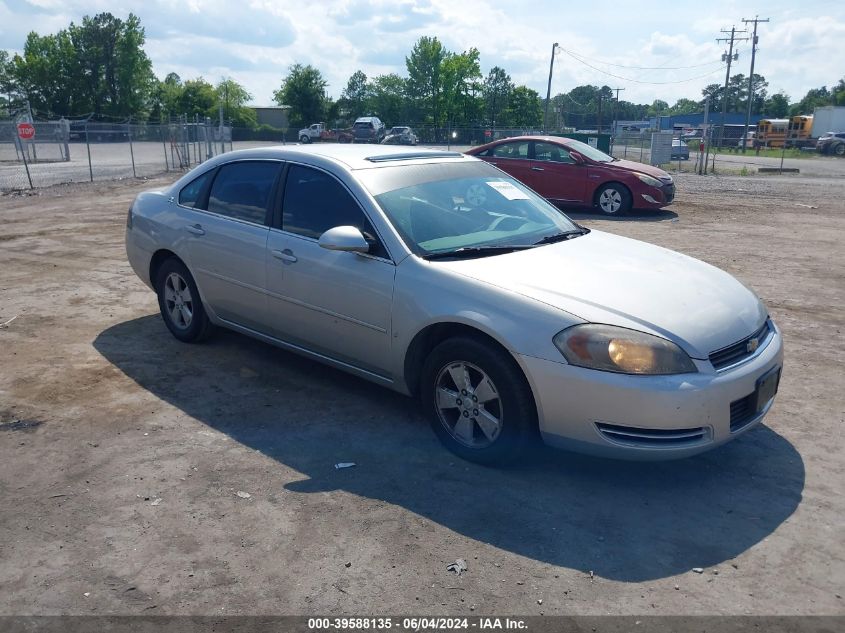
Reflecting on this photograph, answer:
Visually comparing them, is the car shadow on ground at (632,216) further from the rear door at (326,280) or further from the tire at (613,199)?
the rear door at (326,280)

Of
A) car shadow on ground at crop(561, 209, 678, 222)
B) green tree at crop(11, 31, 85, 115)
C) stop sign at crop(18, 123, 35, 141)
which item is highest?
green tree at crop(11, 31, 85, 115)

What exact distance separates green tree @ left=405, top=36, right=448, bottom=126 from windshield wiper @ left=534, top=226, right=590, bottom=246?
273ft

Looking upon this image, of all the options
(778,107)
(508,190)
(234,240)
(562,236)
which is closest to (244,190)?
(234,240)

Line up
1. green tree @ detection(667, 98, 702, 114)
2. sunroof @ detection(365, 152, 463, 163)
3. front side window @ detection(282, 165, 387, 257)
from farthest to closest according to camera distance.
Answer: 1. green tree @ detection(667, 98, 702, 114)
2. sunroof @ detection(365, 152, 463, 163)
3. front side window @ detection(282, 165, 387, 257)

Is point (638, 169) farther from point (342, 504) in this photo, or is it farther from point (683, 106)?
point (683, 106)

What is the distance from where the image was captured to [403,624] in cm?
286

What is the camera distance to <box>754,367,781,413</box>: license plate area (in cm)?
388

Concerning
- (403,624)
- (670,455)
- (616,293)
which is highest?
(616,293)

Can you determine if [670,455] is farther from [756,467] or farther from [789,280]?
[789,280]

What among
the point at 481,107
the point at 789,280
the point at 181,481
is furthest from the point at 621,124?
the point at 181,481

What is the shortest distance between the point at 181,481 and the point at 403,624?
1.66 meters

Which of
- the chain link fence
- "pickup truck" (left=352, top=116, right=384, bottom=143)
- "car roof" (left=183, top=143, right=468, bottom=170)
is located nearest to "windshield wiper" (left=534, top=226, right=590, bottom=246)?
"car roof" (left=183, top=143, right=468, bottom=170)

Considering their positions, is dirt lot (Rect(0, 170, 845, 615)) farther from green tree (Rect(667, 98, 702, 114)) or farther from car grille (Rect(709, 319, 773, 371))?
green tree (Rect(667, 98, 702, 114))

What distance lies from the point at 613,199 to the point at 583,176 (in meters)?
0.74
